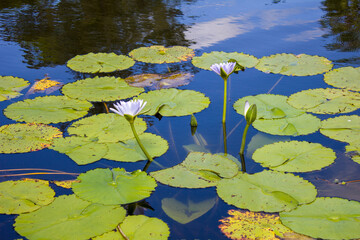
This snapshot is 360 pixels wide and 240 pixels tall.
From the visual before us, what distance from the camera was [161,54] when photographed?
412 centimetres

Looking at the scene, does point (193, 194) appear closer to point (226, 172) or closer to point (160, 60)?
point (226, 172)

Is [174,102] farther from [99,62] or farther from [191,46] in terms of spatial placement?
[191,46]

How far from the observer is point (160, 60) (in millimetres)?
4004

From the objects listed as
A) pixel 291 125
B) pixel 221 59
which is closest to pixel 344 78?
pixel 291 125

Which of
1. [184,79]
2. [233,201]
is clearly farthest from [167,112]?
[233,201]

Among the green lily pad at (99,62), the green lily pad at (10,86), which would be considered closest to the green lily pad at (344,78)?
the green lily pad at (99,62)

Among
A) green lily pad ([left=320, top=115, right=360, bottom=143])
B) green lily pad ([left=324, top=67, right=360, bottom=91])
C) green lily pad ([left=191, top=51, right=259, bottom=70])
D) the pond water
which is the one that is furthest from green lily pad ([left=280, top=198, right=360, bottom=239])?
green lily pad ([left=191, top=51, right=259, bottom=70])

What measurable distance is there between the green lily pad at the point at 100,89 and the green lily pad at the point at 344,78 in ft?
5.64

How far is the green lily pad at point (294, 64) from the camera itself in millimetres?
3674

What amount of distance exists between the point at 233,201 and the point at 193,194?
0.26 meters

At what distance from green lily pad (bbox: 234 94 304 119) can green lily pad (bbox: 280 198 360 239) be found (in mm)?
1012

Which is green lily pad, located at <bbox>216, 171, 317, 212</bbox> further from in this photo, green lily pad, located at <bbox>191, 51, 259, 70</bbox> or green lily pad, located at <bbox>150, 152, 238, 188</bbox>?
green lily pad, located at <bbox>191, 51, 259, 70</bbox>

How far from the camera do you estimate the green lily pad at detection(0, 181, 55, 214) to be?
2.10 m

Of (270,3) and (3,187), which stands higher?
(270,3)
